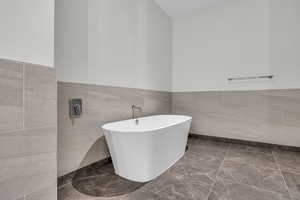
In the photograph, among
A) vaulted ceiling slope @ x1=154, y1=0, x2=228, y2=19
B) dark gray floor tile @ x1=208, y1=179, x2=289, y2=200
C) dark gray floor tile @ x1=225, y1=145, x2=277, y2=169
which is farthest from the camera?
vaulted ceiling slope @ x1=154, y1=0, x2=228, y2=19

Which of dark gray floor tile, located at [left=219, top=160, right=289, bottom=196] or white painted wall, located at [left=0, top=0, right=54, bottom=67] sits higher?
white painted wall, located at [left=0, top=0, right=54, bottom=67]

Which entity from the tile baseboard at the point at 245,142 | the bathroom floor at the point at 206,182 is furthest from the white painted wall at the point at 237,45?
the bathroom floor at the point at 206,182

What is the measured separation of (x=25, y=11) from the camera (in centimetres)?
68

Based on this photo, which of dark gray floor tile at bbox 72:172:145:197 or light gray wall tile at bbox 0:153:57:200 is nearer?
light gray wall tile at bbox 0:153:57:200

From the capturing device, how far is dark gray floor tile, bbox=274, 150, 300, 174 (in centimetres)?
132

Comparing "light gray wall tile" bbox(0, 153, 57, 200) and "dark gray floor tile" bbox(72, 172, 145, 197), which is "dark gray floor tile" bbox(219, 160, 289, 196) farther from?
"light gray wall tile" bbox(0, 153, 57, 200)

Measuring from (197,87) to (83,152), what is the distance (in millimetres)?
2061

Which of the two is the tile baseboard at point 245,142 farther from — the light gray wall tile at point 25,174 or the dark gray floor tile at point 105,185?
the light gray wall tile at point 25,174

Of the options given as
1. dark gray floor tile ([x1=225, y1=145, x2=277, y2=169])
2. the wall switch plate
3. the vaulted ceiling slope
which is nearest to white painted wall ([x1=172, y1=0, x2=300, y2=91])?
the vaulted ceiling slope

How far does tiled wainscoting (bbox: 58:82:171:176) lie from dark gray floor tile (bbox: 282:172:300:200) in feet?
5.10

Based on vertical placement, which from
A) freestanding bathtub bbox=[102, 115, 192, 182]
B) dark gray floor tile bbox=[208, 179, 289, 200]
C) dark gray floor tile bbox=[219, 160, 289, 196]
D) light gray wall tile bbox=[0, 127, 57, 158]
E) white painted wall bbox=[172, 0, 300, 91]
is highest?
white painted wall bbox=[172, 0, 300, 91]

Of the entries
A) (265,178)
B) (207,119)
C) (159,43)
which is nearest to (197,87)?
(207,119)

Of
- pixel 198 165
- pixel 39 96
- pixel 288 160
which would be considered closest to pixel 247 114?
pixel 288 160

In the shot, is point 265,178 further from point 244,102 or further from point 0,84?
point 0,84
